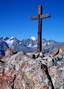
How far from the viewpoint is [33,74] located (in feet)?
37.8

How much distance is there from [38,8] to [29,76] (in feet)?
30.1

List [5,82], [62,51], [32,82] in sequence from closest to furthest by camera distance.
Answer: [32,82] → [5,82] → [62,51]

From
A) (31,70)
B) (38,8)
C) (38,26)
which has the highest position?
(38,8)

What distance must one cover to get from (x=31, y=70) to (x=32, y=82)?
850 millimetres

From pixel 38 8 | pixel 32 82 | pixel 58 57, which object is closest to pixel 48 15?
pixel 38 8

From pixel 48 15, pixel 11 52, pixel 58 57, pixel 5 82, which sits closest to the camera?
pixel 5 82

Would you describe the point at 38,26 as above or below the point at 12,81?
above

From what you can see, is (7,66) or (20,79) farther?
(7,66)

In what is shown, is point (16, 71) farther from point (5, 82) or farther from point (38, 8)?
point (38, 8)

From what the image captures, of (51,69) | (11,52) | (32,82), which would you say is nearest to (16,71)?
(32,82)

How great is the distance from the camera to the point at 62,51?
14.5 meters

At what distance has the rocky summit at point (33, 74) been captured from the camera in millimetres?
11039

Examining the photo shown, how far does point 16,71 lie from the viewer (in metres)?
12.3

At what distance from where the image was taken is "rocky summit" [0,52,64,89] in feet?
36.2
